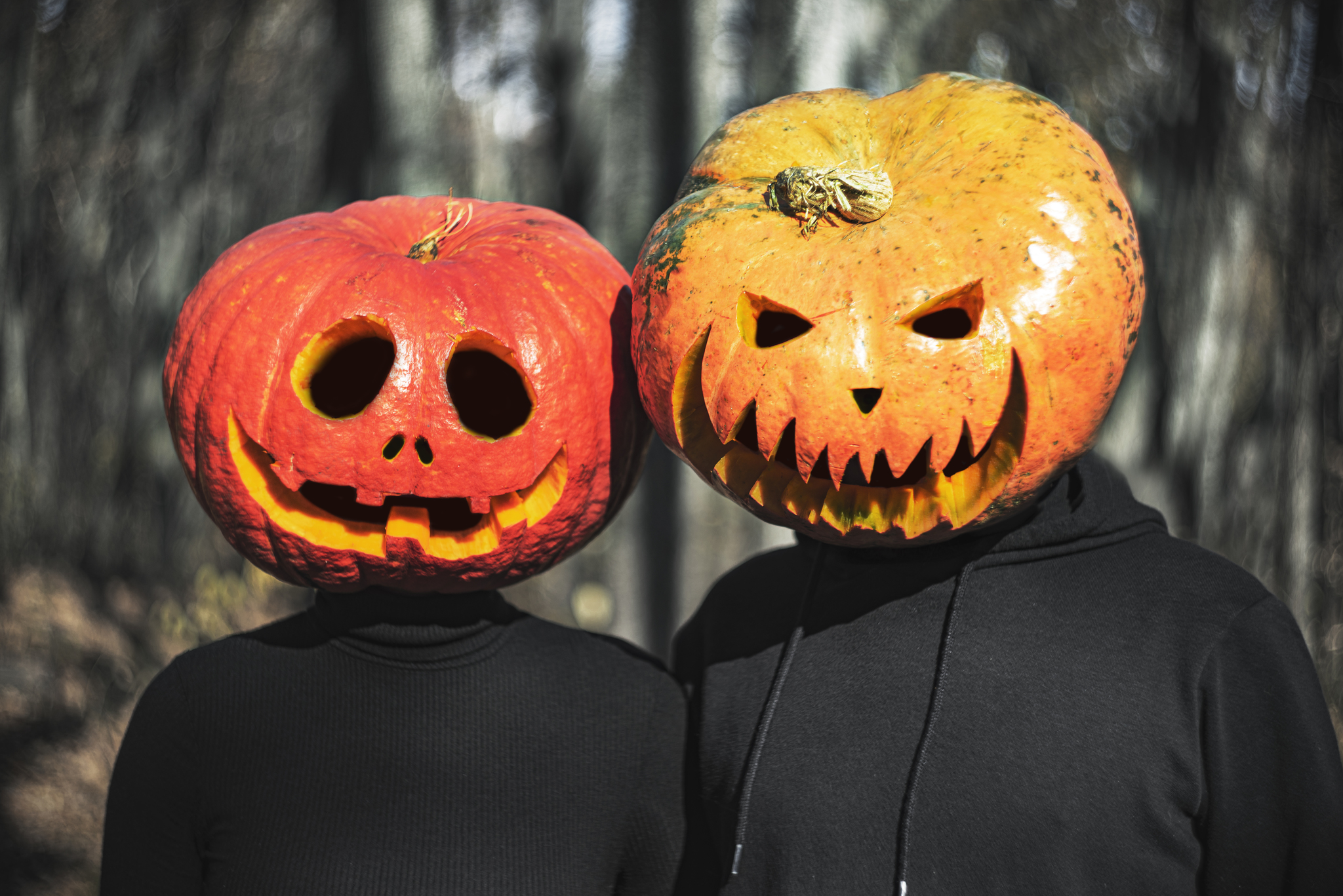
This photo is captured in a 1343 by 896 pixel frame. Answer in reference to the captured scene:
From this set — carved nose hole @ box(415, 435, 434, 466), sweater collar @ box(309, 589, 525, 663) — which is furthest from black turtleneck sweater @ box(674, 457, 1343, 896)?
carved nose hole @ box(415, 435, 434, 466)

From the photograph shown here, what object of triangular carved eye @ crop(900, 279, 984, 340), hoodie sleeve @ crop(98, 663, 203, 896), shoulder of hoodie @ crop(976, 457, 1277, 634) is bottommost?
hoodie sleeve @ crop(98, 663, 203, 896)

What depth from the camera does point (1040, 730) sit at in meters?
1.53

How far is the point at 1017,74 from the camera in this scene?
4773mm

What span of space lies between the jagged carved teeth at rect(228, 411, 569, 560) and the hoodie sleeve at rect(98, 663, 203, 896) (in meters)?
0.44

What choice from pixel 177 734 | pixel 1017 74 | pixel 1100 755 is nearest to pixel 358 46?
pixel 1017 74

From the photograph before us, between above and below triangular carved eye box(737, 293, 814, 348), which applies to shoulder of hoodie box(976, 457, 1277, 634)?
below

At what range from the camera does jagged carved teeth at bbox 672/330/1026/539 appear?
1.47 meters

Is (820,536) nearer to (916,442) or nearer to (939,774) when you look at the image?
(916,442)

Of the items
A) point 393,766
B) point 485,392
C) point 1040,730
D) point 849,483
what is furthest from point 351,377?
point 1040,730

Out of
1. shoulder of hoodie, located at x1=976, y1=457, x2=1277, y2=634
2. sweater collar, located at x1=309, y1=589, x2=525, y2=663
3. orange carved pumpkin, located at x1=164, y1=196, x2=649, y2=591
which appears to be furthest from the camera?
sweater collar, located at x1=309, y1=589, x2=525, y2=663

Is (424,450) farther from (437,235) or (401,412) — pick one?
(437,235)

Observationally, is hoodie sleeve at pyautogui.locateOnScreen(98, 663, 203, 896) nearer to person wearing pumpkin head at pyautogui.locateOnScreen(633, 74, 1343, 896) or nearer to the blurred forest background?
person wearing pumpkin head at pyautogui.locateOnScreen(633, 74, 1343, 896)

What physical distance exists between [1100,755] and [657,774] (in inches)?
32.5

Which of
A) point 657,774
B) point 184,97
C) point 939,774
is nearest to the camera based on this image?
point 939,774
